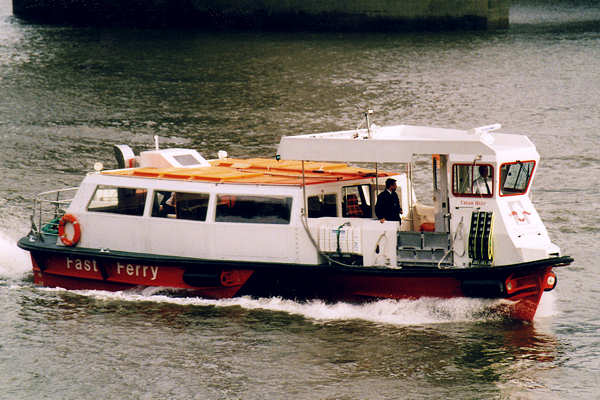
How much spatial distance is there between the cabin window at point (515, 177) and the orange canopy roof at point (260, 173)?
3014 mm

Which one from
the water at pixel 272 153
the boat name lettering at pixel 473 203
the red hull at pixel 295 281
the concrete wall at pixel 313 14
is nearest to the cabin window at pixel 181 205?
the red hull at pixel 295 281

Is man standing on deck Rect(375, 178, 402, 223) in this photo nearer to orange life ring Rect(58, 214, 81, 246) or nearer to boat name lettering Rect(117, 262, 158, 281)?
boat name lettering Rect(117, 262, 158, 281)

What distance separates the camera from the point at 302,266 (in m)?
20.2

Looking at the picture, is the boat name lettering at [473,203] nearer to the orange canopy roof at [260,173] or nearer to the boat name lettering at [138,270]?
the orange canopy roof at [260,173]

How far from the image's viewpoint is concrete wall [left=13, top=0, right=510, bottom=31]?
3019 inches

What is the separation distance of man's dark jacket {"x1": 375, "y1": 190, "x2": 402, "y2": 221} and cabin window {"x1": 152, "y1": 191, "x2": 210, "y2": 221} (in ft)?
12.1

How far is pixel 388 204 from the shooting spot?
66.7 feet

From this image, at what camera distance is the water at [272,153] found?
18250 mm

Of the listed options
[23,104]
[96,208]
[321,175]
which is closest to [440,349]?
[321,175]

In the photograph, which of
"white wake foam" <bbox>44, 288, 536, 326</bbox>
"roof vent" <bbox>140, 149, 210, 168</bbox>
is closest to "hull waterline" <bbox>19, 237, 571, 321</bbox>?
"white wake foam" <bbox>44, 288, 536, 326</bbox>

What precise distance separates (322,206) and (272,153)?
1861cm

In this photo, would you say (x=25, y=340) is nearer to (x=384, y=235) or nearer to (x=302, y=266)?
(x=302, y=266)

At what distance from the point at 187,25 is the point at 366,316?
214 feet

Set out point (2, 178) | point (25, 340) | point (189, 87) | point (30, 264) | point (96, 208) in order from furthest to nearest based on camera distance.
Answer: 1. point (189, 87)
2. point (2, 178)
3. point (30, 264)
4. point (96, 208)
5. point (25, 340)
